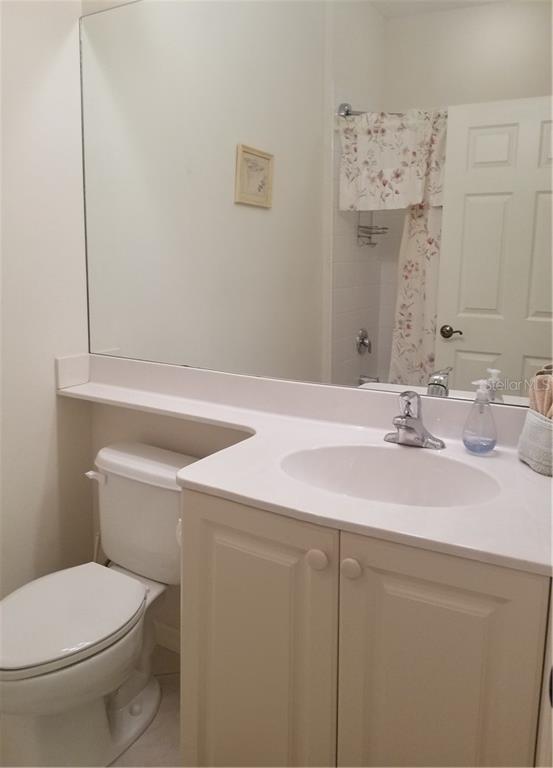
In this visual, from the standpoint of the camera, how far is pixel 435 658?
0.95 metres

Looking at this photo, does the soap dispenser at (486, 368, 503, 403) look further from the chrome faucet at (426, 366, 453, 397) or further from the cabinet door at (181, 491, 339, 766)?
the cabinet door at (181, 491, 339, 766)

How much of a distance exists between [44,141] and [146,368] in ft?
2.39

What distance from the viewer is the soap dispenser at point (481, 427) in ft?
4.23

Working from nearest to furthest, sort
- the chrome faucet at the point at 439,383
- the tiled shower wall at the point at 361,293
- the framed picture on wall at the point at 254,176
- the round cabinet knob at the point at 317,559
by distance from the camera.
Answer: the round cabinet knob at the point at 317,559 < the chrome faucet at the point at 439,383 < the tiled shower wall at the point at 361,293 < the framed picture on wall at the point at 254,176

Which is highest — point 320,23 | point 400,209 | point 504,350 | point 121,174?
point 320,23

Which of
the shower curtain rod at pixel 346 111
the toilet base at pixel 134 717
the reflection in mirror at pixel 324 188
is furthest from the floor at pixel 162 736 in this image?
the shower curtain rod at pixel 346 111

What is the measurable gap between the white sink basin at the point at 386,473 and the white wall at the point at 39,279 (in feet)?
3.03

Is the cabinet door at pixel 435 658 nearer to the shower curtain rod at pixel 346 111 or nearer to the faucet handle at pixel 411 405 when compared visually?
the faucet handle at pixel 411 405

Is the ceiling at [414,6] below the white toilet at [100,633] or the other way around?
the other way around

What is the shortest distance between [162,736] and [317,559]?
1.01m

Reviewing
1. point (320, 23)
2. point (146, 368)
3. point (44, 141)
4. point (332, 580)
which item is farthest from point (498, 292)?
point (44, 141)

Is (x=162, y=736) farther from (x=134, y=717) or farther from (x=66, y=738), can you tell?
(x=66, y=738)

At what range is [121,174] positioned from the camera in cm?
189

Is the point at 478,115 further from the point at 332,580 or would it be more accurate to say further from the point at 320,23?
the point at 332,580
